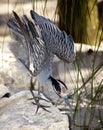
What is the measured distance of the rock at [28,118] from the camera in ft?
4.20

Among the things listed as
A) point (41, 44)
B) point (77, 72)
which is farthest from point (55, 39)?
point (77, 72)

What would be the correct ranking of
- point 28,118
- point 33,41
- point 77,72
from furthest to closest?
point 77,72
point 28,118
point 33,41

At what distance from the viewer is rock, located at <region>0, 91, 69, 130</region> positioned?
1.28m

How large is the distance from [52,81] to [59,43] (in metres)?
0.10

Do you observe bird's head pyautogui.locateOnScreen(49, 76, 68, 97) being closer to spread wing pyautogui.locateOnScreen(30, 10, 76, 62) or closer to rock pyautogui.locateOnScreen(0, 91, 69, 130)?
spread wing pyautogui.locateOnScreen(30, 10, 76, 62)

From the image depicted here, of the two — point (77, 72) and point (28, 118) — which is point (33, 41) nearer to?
point (28, 118)

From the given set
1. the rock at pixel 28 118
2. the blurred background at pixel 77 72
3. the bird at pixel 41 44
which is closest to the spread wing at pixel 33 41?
the bird at pixel 41 44

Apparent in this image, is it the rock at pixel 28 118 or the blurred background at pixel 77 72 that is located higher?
the rock at pixel 28 118

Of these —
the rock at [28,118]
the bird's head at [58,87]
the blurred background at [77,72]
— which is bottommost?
the blurred background at [77,72]

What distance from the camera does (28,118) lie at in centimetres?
131

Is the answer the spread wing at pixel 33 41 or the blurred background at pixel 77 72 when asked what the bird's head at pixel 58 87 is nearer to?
the spread wing at pixel 33 41

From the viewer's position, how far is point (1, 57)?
2652 millimetres

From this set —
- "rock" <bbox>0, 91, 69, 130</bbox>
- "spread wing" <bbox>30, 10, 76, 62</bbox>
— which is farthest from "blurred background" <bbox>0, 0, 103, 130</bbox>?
"spread wing" <bbox>30, 10, 76, 62</bbox>

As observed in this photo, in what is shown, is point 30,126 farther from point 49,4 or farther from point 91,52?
point 49,4
